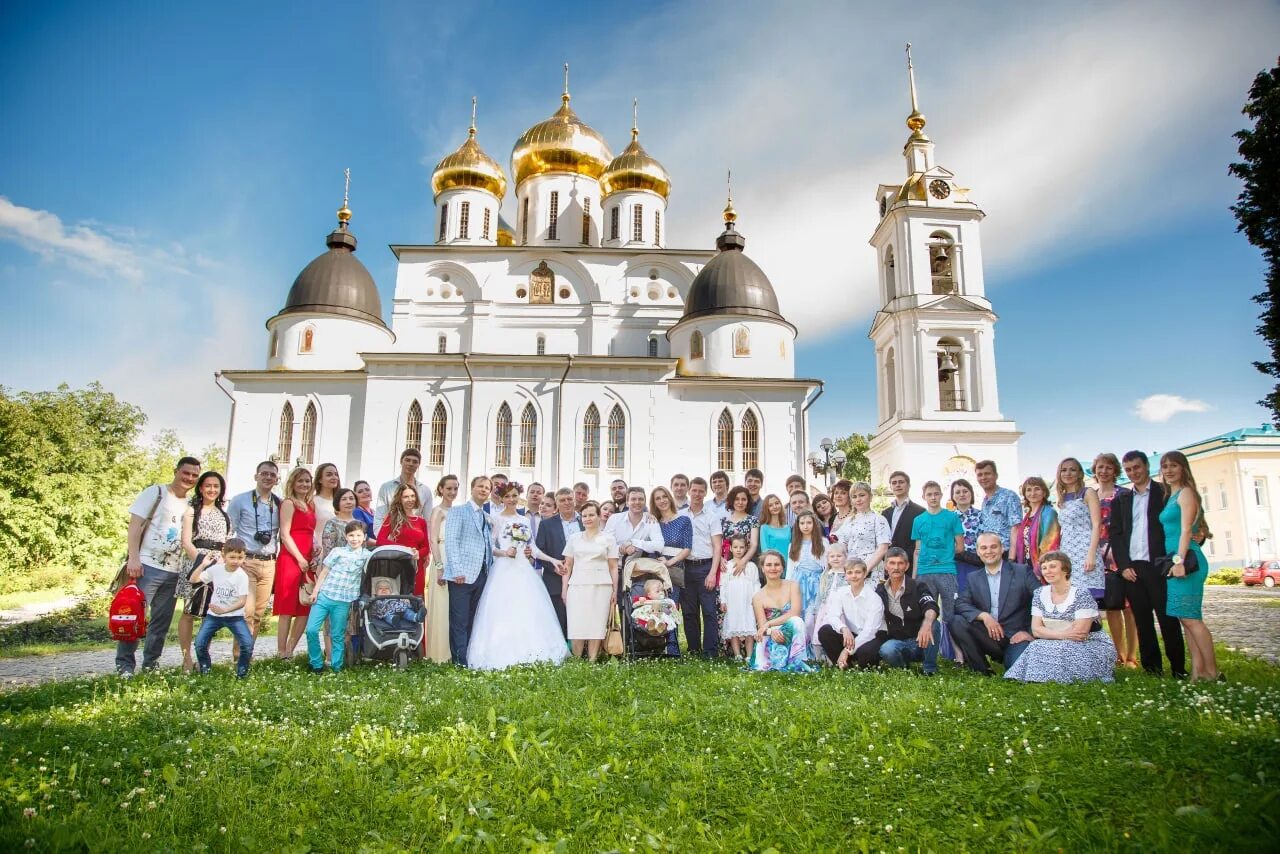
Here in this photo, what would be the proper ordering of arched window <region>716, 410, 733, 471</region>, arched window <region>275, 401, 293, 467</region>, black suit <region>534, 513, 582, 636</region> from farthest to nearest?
arched window <region>275, 401, 293, 467</region> → arched window <region>716, 410, 733, 471</region> → black suit <region>534, 513, 582, 636</region>

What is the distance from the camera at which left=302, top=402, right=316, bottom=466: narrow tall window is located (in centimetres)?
2545

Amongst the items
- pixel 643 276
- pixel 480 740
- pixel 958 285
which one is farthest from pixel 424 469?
pixel 480 740

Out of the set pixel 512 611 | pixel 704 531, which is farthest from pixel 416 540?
pixel 704 531

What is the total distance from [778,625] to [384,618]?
144 inches

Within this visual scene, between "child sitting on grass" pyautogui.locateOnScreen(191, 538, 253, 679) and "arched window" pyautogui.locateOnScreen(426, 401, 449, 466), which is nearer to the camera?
"child sitting on grass" pyautogui.locateOnScreen(191, 538, 253, 679)

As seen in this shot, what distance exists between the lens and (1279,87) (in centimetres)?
945

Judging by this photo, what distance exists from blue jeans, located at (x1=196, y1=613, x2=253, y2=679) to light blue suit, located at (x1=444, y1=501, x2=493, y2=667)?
1779 millimetres

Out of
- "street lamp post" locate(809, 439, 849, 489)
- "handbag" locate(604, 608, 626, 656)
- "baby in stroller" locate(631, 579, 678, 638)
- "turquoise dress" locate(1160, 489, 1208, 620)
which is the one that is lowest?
"handbag" locate(604, 608, 626, 656)

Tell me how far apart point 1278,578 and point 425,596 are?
97.4 feet

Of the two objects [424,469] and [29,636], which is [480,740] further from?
[424,469]

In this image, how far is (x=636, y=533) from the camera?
26.0 ft

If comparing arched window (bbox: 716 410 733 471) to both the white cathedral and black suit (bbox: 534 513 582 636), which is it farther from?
black suit (bbox: 534 513 582 636)

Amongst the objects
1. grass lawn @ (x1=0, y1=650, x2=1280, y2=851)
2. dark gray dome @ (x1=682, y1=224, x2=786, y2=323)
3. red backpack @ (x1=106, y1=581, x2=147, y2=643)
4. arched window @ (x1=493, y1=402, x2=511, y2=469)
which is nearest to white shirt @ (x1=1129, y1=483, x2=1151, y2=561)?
grass lawn @ (x1=0, y1=650, x2=1280, y2=851)

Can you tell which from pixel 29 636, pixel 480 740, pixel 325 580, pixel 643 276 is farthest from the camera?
pixel 643 276
